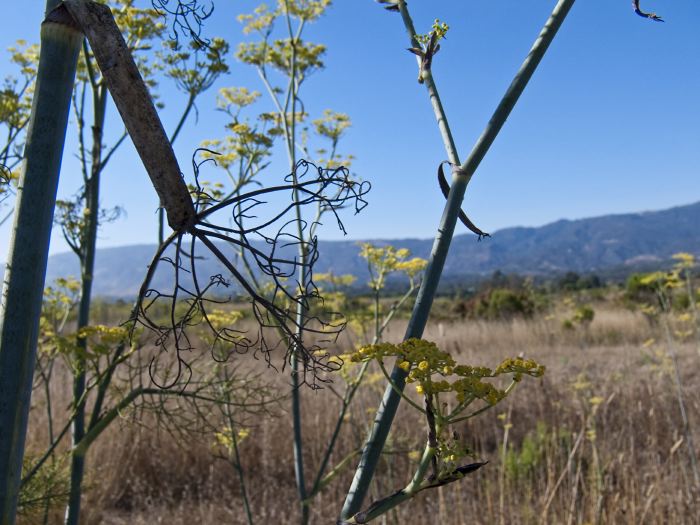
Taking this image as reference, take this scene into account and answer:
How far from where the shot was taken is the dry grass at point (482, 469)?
412cm

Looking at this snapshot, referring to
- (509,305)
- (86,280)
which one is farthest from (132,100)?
(509,305)

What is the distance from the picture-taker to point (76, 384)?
2223mm

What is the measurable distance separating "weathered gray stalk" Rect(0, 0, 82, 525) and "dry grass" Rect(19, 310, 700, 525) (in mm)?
3154

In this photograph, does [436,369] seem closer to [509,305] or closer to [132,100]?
[132,100]

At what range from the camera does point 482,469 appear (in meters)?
5.91

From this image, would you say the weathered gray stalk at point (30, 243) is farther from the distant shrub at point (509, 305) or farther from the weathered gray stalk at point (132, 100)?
the distant shrub at point (509, 305)

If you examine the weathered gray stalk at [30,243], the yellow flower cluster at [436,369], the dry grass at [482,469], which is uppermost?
the weathered gray stalk at [30,243]

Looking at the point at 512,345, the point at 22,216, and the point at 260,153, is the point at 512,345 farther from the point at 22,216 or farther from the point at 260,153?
the point at 22,216

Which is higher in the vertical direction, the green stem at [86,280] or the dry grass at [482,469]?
the green stem at [86,280]

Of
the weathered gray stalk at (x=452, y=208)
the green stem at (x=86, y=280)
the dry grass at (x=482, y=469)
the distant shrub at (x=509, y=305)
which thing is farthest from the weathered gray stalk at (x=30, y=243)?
the distant shrub at (x=509, y=305)

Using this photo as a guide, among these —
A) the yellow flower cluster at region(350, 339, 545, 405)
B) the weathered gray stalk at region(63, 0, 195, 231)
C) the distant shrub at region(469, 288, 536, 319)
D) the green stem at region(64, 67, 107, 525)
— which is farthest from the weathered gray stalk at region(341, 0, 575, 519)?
the distant shrub at region(469, 288, 536, 319)

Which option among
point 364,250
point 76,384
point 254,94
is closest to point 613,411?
point 364,250

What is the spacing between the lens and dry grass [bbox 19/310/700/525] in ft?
13.5

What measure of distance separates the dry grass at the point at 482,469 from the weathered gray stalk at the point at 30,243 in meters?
3.15
